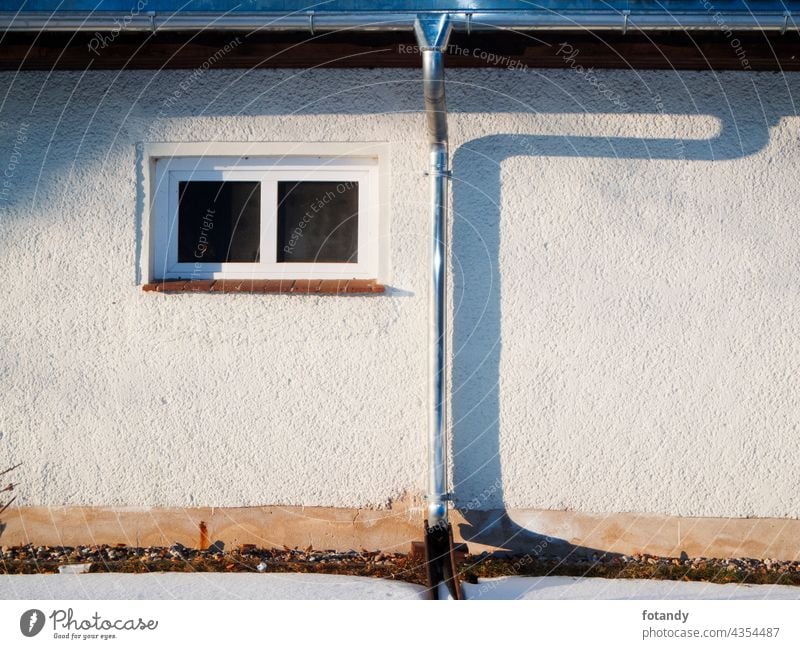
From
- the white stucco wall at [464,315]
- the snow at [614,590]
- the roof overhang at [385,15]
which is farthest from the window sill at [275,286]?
the snow at [614,590]

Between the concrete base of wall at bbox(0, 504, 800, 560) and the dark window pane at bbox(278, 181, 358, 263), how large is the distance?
1358 millimetres

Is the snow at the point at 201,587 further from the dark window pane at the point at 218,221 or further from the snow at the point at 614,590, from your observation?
the dark window pane at the point at 218,221

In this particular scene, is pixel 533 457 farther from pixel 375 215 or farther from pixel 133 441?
pixel 133 441

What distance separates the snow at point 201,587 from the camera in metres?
3.52

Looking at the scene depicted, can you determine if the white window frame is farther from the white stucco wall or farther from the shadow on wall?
the shadow on wall

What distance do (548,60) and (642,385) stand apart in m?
1.74

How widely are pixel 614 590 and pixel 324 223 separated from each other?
2.36m

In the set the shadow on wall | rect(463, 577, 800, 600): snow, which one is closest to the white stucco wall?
the shadow on wall

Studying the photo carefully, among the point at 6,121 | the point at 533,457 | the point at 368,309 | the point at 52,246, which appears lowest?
the point at 533,457

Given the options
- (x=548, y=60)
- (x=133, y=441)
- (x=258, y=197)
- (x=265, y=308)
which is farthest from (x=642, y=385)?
(x=133, y=441)

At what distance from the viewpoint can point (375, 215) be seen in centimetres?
443

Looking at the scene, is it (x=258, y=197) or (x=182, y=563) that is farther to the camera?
(x=258, y=197)

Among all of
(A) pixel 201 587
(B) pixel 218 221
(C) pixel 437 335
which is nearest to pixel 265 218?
(B) pixel 218 221

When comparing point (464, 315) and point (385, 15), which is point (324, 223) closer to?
point (464, 315)
